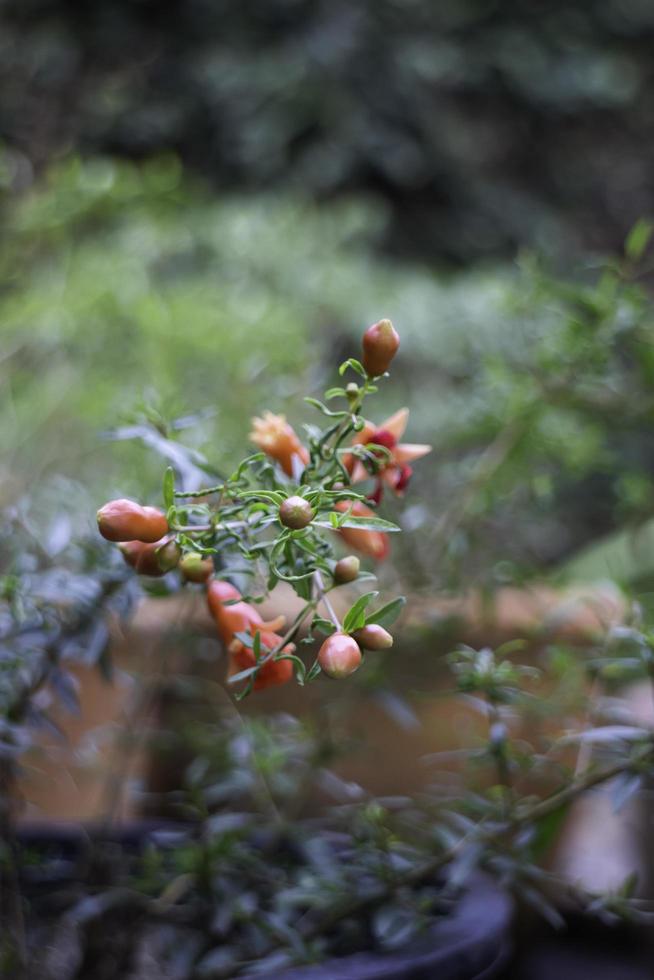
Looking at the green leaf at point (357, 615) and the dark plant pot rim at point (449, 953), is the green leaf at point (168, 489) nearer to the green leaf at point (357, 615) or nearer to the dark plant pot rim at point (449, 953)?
the green leaf at point (357, 615)

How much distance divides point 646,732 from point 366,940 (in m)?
0.22

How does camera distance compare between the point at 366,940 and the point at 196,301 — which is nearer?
the point at 366,940

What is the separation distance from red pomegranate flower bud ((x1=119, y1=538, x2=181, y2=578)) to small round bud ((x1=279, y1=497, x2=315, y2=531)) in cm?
6

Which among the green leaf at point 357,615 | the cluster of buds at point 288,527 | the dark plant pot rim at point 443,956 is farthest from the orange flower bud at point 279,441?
the dark plant pot rim at point 443,956

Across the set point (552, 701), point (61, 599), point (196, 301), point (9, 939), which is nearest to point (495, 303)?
point (552, 701)

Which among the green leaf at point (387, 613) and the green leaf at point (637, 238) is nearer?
the green leaf at point (387, 613)

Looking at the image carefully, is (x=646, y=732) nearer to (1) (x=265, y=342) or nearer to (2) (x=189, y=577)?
Answer: (2) (x=189, y=577)

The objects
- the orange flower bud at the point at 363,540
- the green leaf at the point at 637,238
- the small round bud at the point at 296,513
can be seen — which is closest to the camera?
the small round bud at the point at 296,513

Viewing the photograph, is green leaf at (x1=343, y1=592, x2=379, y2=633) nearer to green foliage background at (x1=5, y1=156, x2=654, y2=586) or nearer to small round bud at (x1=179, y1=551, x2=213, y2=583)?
small round bud at (x1=179, y1=551, x2=213, y2=583)

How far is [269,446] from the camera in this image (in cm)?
43

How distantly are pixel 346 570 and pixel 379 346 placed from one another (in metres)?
0.09

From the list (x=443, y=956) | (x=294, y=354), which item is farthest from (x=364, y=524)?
(x=294, y=354)

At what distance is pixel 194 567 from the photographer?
1.24ft

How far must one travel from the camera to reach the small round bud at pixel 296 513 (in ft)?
1.04
